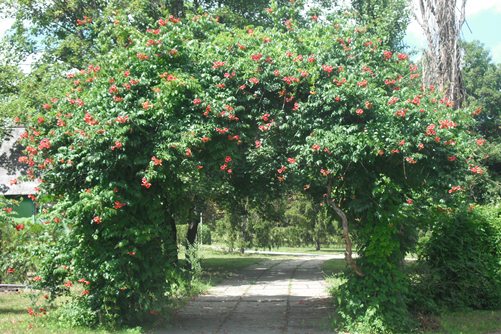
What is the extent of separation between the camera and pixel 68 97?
8.46 m

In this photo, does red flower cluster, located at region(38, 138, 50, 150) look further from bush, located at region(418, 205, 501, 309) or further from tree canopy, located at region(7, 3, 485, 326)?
bush, located at region(418, 205, 501, 309)

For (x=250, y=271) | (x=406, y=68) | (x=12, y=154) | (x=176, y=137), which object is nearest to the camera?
(x=176, y=137)

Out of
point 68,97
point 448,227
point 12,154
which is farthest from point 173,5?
point 448,227

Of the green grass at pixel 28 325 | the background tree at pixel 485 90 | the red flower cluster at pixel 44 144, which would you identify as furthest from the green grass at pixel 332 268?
the red flower cluster at pixel 44 144

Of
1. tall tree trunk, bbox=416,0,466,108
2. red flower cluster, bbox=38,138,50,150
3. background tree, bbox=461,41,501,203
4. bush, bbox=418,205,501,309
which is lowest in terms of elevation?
bush, bbox=418,205,501,309

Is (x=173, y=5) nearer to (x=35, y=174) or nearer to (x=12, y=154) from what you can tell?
(x=12, y=154)

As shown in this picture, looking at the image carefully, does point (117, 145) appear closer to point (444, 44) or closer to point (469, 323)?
point (469, 323)

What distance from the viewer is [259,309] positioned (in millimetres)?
10852

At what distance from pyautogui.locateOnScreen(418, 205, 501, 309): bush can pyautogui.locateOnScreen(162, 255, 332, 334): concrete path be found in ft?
6.99

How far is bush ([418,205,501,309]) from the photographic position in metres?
9.94

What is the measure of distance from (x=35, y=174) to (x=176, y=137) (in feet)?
8.51

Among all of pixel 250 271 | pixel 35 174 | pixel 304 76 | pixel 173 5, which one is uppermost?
pixel 173 5

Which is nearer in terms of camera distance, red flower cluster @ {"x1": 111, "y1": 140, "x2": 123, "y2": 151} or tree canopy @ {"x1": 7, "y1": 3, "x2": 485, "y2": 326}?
red flower cluster @ {"x1": 111, "y1": 140, "x2": 123, "y2": 151}

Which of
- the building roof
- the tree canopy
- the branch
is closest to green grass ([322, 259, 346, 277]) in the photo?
the branch
